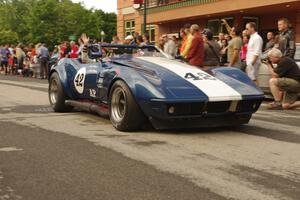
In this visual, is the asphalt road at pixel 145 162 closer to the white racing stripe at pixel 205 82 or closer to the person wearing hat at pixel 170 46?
the white racing stripe at pixel 205 82

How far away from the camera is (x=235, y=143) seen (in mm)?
5797

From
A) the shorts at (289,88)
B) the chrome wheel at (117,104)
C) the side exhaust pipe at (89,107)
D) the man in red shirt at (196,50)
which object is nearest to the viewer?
the chrome wheel at (117,104)

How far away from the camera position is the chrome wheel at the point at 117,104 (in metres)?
6.70

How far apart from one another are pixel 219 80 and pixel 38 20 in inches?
3233

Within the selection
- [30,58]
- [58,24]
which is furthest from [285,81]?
[58,24]

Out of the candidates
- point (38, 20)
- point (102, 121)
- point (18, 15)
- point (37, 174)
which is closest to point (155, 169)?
point (37, 174)

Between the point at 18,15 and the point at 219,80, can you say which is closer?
the point at 219,80

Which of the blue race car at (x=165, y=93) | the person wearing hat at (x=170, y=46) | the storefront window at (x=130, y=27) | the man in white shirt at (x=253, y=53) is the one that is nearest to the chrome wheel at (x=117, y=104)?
the blue race car at (x=165, y=93)

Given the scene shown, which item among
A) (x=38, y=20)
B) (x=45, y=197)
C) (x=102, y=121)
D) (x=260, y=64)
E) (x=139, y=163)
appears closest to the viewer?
(x=45, y=197)

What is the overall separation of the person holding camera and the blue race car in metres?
2.67

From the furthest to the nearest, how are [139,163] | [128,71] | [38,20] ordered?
1. [38,20]
2. [128,71]
3. [139,163]

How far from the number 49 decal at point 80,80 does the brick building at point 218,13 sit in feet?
41.4

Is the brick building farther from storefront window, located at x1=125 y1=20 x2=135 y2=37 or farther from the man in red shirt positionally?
the man in red shirt

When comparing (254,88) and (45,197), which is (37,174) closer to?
(45,197)
